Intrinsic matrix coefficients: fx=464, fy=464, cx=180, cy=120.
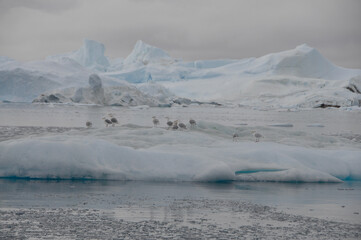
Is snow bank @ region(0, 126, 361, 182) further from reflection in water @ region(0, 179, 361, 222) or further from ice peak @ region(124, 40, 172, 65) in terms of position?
ice peak @ region(124, 40, 172, 65)

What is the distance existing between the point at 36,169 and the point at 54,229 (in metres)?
3.25

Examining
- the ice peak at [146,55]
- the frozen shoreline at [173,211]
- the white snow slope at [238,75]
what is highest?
the ice peak at [146,55]

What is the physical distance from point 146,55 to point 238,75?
2360 cm

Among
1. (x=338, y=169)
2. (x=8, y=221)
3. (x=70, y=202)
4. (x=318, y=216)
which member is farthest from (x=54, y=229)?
(x=338, y=169)

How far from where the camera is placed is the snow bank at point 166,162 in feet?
24.3

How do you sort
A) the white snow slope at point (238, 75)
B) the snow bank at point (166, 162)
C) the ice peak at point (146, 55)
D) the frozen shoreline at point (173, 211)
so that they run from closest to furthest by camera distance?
the frozen shoreline at point (173, 211) < the snow bank at point (166, 162) < the white snow slope at point (238, 75) < the ice peak at point (146, 55)

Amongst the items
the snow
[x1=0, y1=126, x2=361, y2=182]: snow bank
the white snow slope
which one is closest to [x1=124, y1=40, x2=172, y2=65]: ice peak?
the white snow slope

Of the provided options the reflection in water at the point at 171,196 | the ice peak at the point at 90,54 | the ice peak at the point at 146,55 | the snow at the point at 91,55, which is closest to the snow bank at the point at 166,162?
the reflection in water at the point at 171,196

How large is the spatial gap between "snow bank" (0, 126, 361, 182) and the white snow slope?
179 feet

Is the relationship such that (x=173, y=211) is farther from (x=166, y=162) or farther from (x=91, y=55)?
(x=91, y=55)

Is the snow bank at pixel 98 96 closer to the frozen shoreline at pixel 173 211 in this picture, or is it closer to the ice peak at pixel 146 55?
the frozen shoreline at pixel 173 211

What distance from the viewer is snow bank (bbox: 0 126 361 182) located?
741 cm

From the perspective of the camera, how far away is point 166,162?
25.4ft

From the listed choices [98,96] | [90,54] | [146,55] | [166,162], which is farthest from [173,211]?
[146,55]
